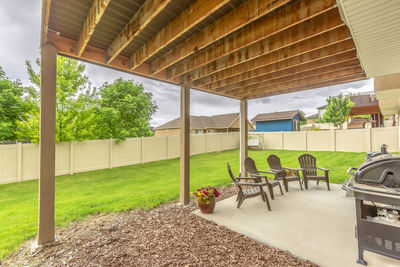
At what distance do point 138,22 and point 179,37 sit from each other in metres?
0.71

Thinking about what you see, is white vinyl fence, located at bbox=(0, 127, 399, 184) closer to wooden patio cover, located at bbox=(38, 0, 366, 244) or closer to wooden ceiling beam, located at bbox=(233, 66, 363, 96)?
wooden patio cover, located at bbox=(38, 0, 366, 244)

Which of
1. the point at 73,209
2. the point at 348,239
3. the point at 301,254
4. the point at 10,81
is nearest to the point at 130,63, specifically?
the point at 73,209

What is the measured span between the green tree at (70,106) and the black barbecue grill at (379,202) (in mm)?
9095

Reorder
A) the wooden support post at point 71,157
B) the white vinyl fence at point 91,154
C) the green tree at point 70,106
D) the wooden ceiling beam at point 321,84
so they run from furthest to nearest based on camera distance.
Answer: the wooden support post at point 71,157 → the green tree at point 70,106 → the white vinyl fence at point 91,154 → the wooden ceiling beam at point 321,84

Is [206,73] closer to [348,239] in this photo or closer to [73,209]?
[348,239]

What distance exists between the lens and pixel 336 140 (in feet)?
37.1

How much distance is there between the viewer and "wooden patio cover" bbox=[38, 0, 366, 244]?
1.88 meters

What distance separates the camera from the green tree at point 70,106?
7387mm

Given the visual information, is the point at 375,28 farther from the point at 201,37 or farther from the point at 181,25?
the point at 181,25

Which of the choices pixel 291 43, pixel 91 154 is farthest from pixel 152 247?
pixel 91 154

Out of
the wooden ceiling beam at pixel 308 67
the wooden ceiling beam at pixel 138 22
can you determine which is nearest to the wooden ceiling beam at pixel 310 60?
the wooden ceiling beam at pixel 308 67

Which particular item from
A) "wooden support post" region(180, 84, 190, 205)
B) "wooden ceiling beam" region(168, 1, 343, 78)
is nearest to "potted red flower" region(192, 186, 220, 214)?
"wooden support post" region(180, 84, 190, 205)

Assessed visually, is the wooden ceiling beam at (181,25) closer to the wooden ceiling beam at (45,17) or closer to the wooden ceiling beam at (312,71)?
the wooden ceiling beam at (45,17)

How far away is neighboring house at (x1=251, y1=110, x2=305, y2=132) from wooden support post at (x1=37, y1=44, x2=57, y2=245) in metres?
19.3
